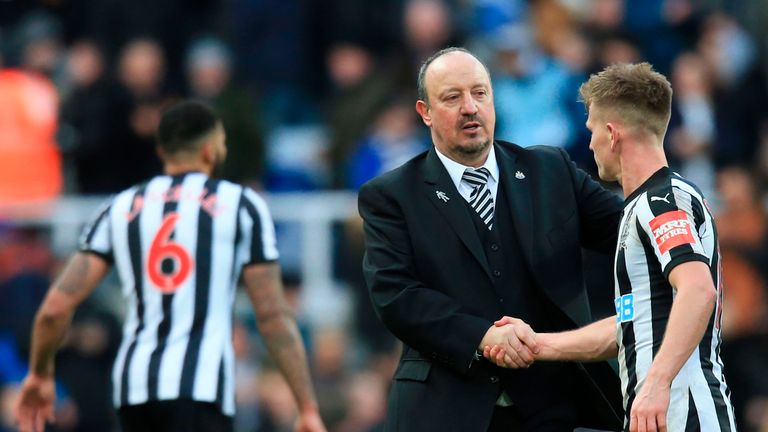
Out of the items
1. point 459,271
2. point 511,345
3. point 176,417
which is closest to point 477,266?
point 459,271

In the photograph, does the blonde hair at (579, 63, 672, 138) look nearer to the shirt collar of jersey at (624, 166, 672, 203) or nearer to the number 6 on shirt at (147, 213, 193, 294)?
the shirt collar of jersey at (624, 166, 672, 203)

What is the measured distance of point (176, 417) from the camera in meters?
7.44

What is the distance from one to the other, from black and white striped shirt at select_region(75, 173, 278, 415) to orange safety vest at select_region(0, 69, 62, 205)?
516 centimetres

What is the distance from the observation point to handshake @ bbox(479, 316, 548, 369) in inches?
242

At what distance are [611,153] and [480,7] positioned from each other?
754 centimetres

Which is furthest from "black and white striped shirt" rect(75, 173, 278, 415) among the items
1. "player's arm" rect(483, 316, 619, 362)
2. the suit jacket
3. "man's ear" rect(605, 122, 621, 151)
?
"man's ear" rect(605, 122, 621, 151)

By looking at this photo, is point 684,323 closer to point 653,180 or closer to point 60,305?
point 653,180

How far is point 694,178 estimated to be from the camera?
1209cm

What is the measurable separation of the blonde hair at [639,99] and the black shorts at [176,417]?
8.66ft

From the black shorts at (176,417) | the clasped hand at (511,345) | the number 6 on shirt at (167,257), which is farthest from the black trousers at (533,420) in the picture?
the number 6 on shirt at (167,257)

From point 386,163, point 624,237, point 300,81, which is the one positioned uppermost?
point 300,81

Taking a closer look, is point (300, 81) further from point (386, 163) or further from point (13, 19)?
point (13, 19)

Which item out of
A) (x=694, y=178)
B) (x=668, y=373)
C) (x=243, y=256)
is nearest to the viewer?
(x=668, y=373)

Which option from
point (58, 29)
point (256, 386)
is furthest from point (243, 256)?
point (58, 29)
